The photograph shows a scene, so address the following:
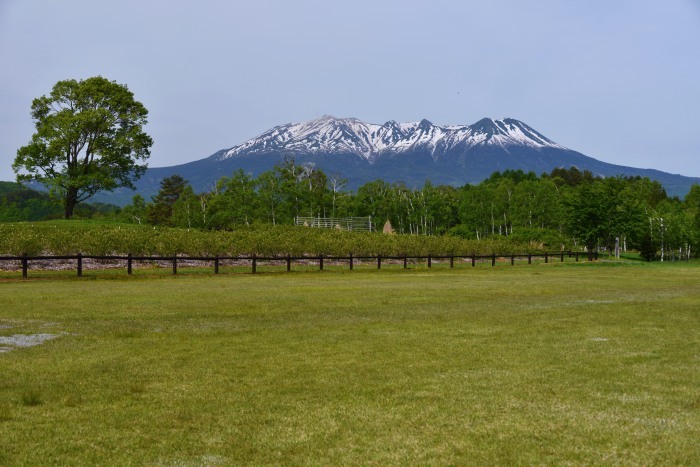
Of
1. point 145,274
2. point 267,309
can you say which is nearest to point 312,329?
point 267,309

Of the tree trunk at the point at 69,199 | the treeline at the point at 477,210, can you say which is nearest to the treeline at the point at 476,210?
the treeline at the point at 477,210

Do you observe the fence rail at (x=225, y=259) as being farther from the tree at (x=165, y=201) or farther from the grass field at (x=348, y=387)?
the tree at (x=165, y=201)

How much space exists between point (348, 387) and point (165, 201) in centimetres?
16109

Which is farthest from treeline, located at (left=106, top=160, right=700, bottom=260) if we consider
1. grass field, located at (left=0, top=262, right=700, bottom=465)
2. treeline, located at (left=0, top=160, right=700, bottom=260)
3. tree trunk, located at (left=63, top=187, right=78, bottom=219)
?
grass field, located at (left=0, top=262, right=700, bottom=465)

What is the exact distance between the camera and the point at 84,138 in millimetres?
70375

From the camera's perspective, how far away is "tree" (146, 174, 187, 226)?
142 m

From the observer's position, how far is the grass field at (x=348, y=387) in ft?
23.0

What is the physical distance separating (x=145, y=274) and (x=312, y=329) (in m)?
26.2

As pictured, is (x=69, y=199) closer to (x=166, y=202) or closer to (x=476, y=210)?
(x=476, y=210)

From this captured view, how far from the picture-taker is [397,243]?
2589 inches

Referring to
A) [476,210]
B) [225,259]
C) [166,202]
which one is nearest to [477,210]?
[476,210]

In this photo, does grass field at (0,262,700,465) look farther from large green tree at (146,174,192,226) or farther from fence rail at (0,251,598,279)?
large green tree at (146,174,192,226)

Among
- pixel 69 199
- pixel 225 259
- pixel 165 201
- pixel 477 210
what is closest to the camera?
pixel 225 259

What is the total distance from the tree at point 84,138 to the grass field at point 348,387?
52.8 metres
